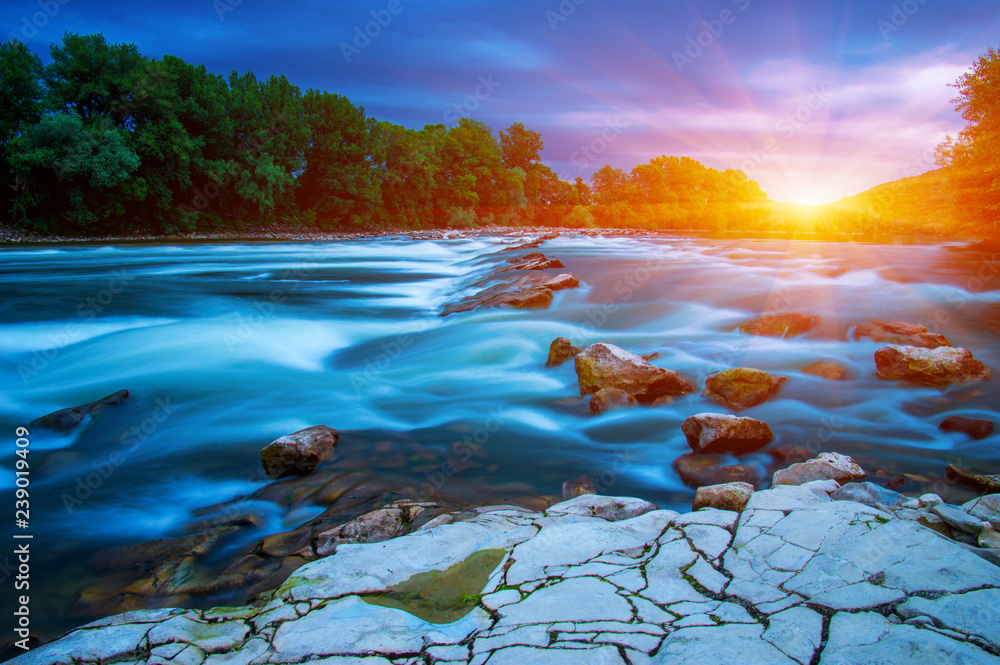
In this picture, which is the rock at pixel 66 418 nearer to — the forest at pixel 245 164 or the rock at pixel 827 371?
the rock at pixel 827 371

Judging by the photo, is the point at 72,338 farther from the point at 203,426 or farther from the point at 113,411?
the point at 203,426

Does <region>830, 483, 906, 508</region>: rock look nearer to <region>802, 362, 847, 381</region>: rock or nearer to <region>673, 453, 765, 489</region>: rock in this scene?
<region>673, 453, 765, 489</region>: rock

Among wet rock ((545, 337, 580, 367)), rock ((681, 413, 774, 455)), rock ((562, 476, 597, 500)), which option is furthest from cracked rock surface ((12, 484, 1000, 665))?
wet rock ((545, 337, 580, 367))

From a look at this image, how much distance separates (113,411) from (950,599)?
7122 millimetres

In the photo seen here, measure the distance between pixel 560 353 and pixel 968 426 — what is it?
425cm

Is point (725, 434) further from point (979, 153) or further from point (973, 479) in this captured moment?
point (979, 153)

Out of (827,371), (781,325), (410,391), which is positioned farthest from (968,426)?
(410,391)

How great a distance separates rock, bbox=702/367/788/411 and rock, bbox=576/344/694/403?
304 mm

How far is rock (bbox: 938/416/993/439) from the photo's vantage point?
469cm

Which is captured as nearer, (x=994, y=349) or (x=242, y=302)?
(x=994, y=349)

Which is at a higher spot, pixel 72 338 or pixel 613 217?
pixel 613 217

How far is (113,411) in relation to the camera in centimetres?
584

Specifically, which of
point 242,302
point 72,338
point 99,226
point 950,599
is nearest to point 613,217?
point 99,226

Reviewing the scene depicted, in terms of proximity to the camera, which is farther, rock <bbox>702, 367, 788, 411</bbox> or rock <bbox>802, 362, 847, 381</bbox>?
rock <bbox>802, 362, 847, 381</bbox>
